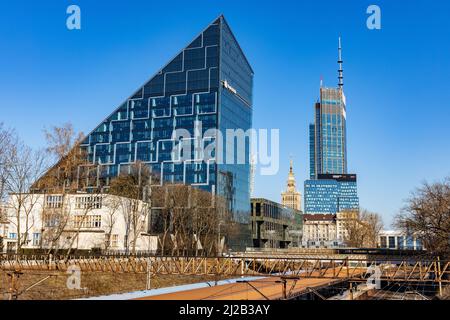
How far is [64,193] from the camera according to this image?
1705 inches

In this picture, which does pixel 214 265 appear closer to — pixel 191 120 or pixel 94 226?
pixel 94 226

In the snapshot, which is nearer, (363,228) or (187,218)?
(187,218)

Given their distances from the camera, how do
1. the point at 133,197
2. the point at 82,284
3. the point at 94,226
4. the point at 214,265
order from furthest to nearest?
the point at 133,197, the point at 94,226, the point at 82,284, the point at 214,265

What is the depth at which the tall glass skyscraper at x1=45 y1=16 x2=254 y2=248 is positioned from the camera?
314 ft

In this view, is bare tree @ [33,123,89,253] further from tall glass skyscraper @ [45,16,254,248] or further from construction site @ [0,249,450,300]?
tall glass skyscraper @ [45,16,254,248]

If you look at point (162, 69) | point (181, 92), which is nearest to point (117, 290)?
point (181, 92)

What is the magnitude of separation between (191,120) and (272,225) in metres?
→ 34.4

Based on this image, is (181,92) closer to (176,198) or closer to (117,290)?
(176,198)

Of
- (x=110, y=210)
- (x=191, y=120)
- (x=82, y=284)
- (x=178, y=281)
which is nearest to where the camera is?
(x=82, y=284)

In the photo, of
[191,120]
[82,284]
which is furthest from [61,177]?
[191,120]

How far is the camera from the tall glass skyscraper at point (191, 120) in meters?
95.8

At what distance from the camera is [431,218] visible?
48.4 meters

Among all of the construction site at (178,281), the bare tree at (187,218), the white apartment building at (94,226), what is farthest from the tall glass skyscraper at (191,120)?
the construction site at (178,281)
